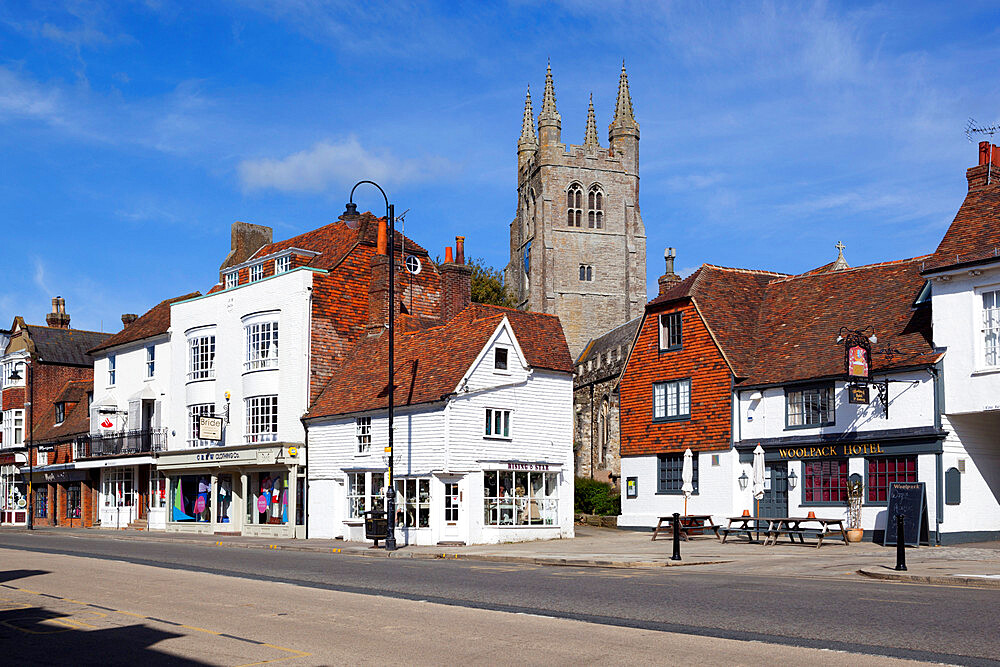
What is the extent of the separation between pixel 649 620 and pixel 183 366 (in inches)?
1455

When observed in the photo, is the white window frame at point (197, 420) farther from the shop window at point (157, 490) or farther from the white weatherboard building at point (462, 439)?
the white weatherboard building at point (462, 439)

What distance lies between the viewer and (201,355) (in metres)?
45.4

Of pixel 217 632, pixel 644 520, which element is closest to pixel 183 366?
pixel 644 520

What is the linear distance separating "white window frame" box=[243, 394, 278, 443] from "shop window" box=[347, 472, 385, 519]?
16.9 ft

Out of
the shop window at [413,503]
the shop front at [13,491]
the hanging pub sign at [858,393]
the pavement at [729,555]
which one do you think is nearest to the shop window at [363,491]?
the shop window at [413,503]

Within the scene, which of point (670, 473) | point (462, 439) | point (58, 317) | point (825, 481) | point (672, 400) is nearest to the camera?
point (825, 481)

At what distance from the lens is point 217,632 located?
40.0ft

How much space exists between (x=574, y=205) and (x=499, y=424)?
6987 cm

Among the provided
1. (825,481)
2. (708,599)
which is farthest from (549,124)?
(708,599)

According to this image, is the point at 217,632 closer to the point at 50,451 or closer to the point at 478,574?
the point at 478,574

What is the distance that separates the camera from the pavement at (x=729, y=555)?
19266 millimetres

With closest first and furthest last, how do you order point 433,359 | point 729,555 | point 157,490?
point 729,555 → point 433,359 → point 157,490

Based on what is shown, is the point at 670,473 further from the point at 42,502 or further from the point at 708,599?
the point at 42,502

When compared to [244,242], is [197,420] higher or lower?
lower
